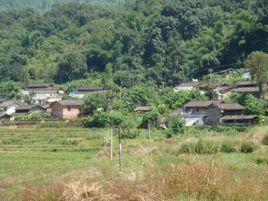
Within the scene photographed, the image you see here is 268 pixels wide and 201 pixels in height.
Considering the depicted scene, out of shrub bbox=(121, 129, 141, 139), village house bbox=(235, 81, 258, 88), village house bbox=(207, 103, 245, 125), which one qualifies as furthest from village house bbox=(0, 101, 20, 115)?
village house bbox=(235, 81, 258, 88)

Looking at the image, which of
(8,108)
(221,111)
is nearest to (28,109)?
(8,108)

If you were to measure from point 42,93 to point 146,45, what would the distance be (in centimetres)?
1586

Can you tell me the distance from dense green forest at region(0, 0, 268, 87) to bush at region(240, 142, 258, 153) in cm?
3584

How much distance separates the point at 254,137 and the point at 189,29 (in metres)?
51.1

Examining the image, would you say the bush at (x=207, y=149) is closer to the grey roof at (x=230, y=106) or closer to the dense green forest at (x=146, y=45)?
the grey roof at (x=230, y=106)

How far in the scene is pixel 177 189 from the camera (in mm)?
5688

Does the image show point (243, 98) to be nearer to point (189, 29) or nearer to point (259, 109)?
point (259, 109)

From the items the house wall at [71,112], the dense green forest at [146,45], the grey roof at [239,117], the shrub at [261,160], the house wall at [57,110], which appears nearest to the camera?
the shrub at [261,160]

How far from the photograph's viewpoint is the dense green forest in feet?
171

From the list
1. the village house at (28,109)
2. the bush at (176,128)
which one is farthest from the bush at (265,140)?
the village house at (28,109)

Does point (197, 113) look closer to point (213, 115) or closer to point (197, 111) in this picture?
point (197, 111)

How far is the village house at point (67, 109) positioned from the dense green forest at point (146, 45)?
1102 cm

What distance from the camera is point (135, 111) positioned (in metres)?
42.7

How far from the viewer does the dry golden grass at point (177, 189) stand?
5516mm
